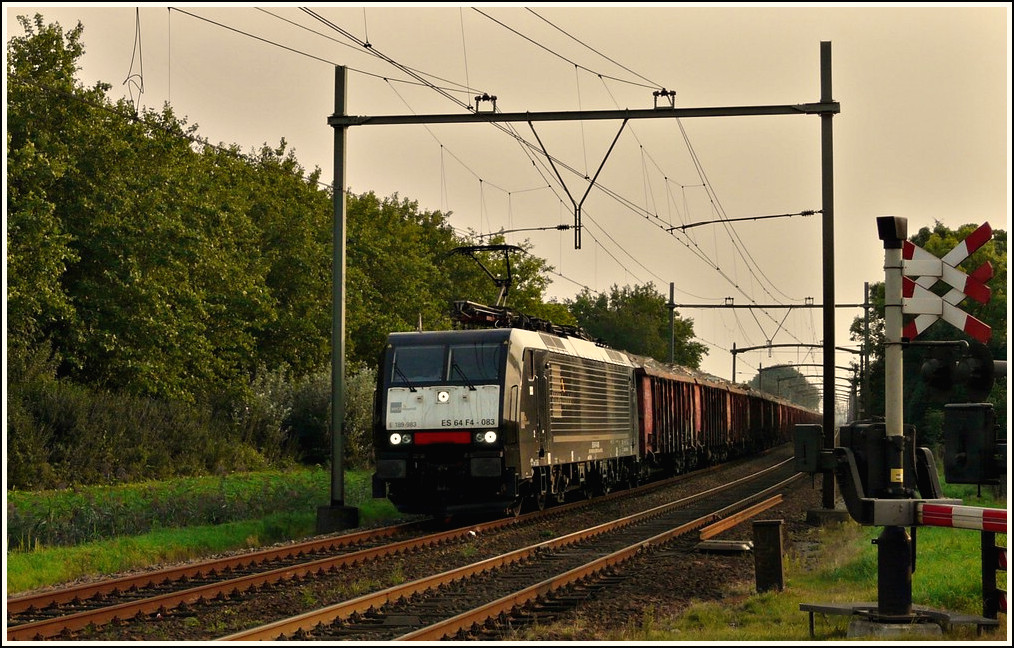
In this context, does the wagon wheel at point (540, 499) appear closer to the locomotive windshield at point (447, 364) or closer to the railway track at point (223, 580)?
the railway track at point (223, 580)

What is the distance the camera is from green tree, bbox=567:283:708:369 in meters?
100

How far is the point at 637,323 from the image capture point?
101 metres

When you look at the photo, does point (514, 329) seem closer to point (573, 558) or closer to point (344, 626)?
point (573, 558)

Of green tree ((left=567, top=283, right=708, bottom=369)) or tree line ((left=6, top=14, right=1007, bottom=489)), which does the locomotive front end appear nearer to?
tree line ((left=6, top=14, right=1007, bottom=489))

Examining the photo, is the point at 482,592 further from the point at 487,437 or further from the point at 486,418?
the point at 486,418

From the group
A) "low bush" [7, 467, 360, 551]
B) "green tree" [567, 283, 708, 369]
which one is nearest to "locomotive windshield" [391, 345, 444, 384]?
"low bush" [7, 467, 360, 551]

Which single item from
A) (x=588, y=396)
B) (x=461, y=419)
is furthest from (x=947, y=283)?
(x=588, y=396)

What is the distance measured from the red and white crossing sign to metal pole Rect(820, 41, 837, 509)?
1134 cm

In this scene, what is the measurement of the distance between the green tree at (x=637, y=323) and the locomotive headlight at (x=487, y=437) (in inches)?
3123

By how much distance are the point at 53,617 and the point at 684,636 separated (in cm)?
538

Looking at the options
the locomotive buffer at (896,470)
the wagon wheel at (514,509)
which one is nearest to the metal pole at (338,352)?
the wagon wheel at (514,509)

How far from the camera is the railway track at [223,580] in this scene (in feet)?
36.2

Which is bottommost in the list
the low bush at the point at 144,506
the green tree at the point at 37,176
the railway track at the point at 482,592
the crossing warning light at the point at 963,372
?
the railway track at the point at 482,592

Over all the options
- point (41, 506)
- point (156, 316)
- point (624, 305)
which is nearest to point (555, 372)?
point (41, 506)
